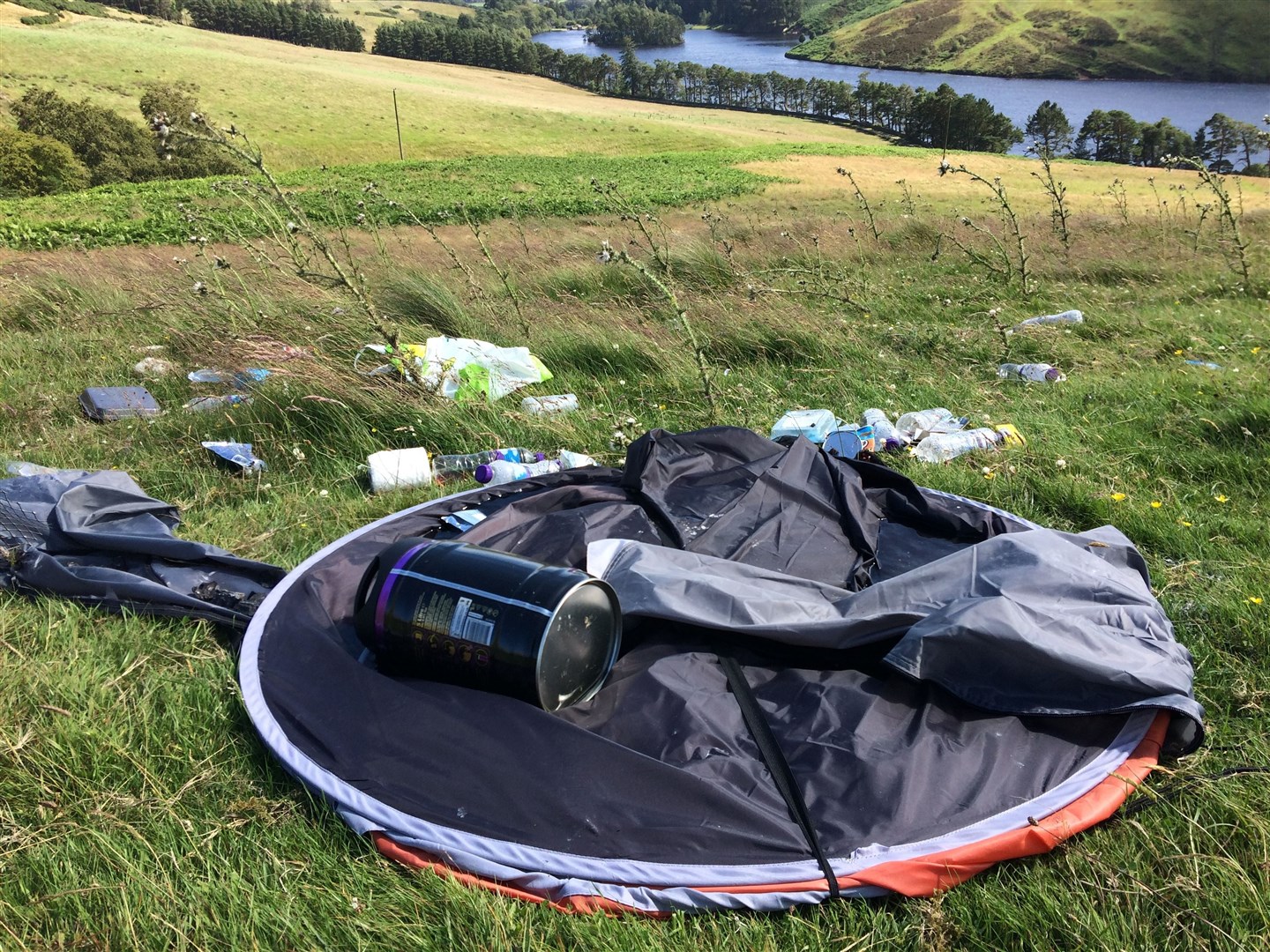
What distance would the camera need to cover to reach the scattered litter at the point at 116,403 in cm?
470

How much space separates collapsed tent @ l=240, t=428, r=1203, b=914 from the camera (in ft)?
5.68

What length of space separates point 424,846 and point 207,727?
2.74ft

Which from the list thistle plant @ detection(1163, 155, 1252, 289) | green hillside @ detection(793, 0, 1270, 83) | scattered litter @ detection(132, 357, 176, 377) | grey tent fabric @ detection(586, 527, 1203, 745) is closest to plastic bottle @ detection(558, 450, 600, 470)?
grey tent fabric @ detection(586, 527, 1203, 745)

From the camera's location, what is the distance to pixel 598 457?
4207 mm

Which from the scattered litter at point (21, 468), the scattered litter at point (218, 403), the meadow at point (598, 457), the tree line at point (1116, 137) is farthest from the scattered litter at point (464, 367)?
the tree line at point (1116, 137)

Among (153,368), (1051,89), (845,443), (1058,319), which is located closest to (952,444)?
(845,443)

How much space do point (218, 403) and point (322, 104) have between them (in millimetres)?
50310

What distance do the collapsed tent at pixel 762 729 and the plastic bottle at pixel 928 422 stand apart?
1.48 m

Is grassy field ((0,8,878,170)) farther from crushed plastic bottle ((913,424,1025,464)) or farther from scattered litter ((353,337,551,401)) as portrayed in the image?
crushed plastic bottle ((913,424,1025,464))

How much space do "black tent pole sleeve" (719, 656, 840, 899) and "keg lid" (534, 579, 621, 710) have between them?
339 mm

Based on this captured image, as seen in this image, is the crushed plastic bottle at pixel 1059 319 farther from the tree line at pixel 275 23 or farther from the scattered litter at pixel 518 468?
the tree line at pixel 275 23

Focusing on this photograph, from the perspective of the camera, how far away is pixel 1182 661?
2182 millimetres

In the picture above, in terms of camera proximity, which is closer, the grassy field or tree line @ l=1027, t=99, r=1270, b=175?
the grassy field

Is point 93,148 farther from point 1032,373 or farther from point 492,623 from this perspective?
point 492,623
